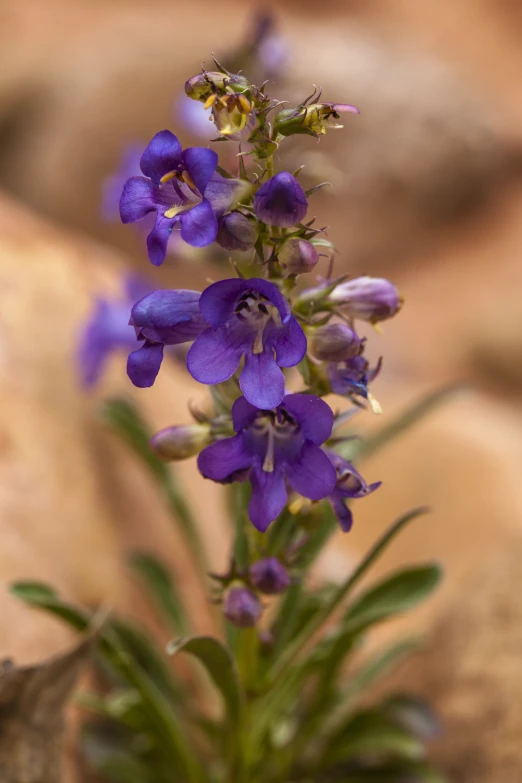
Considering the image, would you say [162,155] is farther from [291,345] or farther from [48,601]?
[48,601]

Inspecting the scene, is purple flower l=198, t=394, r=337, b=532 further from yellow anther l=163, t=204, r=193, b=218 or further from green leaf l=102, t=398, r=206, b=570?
green leaf l=102, t=398, r=206, b=570

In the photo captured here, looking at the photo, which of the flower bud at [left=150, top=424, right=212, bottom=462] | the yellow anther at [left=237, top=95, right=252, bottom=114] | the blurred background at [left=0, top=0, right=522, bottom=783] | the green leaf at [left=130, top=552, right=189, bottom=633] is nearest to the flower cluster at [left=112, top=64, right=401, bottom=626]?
the yellow anther at [left=237, top=95, right=252, bottom=114]

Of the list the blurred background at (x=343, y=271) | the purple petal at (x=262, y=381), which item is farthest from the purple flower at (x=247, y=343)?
the blurred background at (x=343, y=271)

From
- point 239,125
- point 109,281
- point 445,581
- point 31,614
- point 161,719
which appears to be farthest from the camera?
point 109,281

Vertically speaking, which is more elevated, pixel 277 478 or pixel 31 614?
pixel 277 478

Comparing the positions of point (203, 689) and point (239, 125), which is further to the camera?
point (203, 689)

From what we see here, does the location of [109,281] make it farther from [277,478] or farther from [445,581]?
[277,478]

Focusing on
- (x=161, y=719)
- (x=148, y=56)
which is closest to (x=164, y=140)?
(x=161, y=719)
